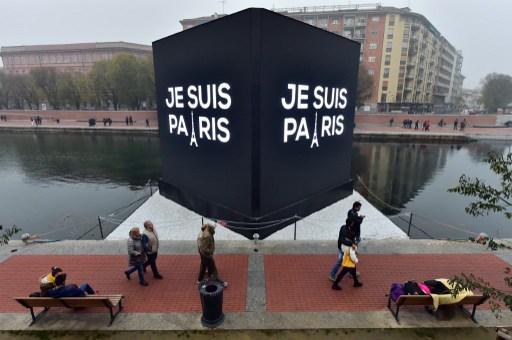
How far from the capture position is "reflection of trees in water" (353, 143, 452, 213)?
17.7 m

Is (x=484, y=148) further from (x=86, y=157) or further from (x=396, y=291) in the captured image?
(x=86, y=157)

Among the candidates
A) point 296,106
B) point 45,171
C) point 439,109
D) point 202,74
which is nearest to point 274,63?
point 296,106

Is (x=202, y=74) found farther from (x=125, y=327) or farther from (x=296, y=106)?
(x=125, y=327)

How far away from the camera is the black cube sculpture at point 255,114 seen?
9.63 meters

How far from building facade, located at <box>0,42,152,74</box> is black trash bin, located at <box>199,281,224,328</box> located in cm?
11638

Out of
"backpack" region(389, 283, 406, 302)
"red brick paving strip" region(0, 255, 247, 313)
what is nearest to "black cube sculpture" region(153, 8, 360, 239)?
"red brick paving strip" region(0, 255, 247, 313)

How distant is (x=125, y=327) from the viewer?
19.3 feet

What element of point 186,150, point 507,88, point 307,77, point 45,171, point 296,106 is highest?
point 507,88

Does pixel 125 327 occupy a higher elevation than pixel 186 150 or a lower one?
lower

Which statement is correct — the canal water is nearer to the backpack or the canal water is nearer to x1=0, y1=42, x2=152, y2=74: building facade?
the backpack

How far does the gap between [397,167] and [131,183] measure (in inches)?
808

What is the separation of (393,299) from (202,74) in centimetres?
946

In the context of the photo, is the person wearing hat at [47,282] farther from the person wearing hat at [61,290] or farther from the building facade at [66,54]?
the building facade at [66,54]

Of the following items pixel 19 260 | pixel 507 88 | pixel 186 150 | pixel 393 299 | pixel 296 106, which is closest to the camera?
pixel 393 299
